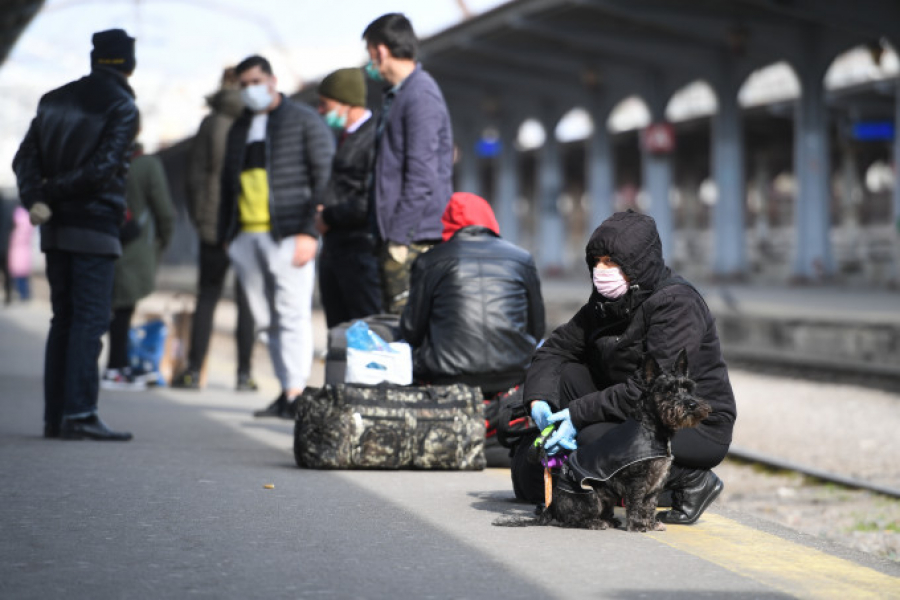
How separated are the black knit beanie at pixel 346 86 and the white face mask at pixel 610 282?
3427 millimetres

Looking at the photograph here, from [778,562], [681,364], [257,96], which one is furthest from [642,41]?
[778,562]

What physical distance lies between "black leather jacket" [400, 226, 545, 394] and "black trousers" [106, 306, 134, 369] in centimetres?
391

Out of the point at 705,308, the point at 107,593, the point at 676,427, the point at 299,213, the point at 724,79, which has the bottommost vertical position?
the point at 107,593

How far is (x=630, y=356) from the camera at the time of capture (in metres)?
4.82

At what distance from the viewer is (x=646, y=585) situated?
3814 millimetres

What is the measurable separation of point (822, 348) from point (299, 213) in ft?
31.0

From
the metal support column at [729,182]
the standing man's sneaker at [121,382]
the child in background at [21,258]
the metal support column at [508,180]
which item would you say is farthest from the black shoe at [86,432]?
the metal support column at [508,180]

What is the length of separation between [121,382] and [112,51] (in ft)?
11.8

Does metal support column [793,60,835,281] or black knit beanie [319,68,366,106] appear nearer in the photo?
black knit beanie [319,68,366,106]

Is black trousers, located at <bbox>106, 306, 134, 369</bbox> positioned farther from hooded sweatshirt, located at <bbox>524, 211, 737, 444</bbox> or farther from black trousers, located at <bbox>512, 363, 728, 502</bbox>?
hooded sweatshirt, located at <bbox>524, 211, 737, 444</bbox>

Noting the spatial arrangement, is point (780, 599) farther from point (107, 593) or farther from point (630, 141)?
point (630, 141)

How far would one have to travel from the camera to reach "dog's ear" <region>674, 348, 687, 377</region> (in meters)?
4.43

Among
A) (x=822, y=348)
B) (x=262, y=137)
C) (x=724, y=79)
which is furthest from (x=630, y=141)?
(x=262, y=137)

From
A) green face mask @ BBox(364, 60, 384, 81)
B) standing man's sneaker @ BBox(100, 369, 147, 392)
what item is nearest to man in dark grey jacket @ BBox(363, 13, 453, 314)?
green face mask @ BBox(364, 60, 384, 81)
